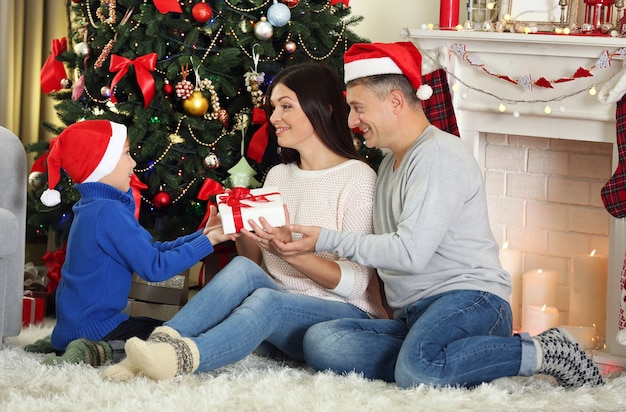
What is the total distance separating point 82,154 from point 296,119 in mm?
616

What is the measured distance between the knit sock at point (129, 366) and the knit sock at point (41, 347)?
1.53 ft

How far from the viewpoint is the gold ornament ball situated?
315cm

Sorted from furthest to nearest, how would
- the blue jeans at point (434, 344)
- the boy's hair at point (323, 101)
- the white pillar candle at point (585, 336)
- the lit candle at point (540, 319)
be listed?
1. the lit candle at point (540, 319)
2. the white pillar candle at point (585, 336)
3. the boy's hair at point (323, 101)
4. the blue jeans at point (434, 344)

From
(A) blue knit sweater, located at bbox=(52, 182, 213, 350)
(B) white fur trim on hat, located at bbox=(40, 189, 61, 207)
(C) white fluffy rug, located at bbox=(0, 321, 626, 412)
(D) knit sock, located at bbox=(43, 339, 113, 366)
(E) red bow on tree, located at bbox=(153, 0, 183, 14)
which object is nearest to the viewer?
(C) white fluffy rug, located at bbox=(0, 321, 626, 412)

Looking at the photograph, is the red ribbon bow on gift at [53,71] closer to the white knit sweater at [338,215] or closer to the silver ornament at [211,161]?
the silver ornament at [211,161]

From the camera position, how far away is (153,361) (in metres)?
2.30

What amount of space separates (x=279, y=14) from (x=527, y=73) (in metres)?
0.81

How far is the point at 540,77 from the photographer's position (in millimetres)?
3113

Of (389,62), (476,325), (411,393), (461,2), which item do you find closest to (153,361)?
(411,393)

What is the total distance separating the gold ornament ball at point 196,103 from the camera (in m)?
3.15

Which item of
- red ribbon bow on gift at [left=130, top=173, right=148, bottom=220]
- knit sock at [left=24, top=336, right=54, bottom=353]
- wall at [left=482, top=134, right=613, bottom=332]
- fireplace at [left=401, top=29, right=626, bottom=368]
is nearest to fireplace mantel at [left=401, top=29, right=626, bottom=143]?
fireplace at [left=401, top=29, right=626, bottom=368]

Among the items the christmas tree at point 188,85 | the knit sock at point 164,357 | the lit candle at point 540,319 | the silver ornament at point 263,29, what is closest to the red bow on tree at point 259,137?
the christmas tree at point 188,85

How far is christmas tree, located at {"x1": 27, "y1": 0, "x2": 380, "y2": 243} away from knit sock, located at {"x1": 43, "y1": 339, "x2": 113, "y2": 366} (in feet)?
2.10

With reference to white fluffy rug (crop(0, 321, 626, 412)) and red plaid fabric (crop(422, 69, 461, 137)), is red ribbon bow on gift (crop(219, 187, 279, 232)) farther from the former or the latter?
red plaid fabric (crop(422, 69, 461, 137))
